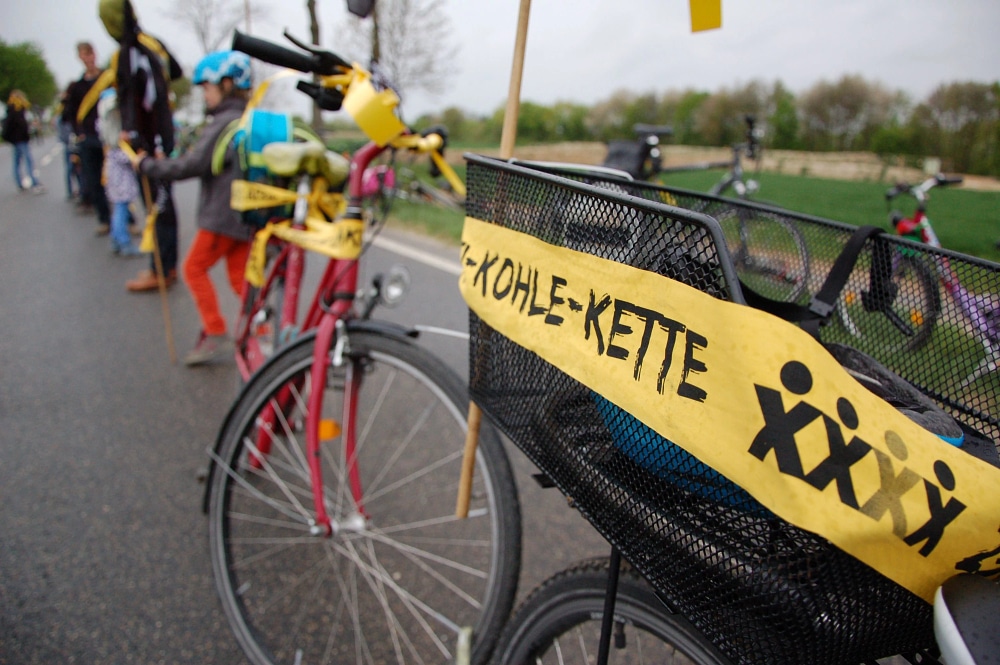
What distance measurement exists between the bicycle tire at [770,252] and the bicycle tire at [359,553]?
91cm

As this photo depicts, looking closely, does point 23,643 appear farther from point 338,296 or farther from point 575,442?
point 575,442

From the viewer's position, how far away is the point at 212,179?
3695mm

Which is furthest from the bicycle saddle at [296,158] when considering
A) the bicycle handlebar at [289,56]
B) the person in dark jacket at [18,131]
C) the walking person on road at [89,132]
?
the person in dark jacket at [18,131]

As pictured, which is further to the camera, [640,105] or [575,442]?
[640,105]

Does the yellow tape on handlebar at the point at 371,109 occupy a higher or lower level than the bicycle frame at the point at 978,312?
higher

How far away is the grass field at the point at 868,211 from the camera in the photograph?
8.73m

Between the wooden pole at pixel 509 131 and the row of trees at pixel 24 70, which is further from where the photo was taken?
the row of trees at pixel 24 70

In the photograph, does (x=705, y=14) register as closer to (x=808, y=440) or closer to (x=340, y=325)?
(x=808, y=440)

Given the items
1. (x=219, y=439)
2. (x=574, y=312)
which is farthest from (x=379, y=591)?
(x=574, y=312)

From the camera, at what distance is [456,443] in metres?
3.12

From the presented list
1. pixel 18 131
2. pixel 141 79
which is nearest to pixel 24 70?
pixel 18 131

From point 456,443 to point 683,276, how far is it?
2459 millimetres

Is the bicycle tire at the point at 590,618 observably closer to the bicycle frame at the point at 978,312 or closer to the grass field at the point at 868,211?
the bicycle frame at the point at 978,312

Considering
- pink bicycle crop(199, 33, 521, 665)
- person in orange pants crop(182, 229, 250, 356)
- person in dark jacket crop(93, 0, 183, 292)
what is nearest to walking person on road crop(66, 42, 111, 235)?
person in dark jacket crop(93, 0, 183, 292)
